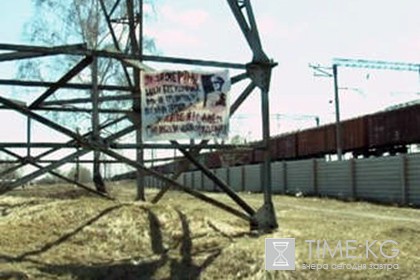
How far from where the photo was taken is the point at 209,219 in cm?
1196

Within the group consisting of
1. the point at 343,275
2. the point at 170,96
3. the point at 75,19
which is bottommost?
the point at 343,275

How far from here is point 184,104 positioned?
37.3ft

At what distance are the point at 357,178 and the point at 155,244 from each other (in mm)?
20685

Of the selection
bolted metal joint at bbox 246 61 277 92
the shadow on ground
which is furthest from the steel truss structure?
the shadow on ground

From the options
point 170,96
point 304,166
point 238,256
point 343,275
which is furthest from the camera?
point 304,166

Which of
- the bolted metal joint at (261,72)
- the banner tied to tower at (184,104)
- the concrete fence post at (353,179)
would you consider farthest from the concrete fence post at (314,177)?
the banner tied to tower at (184,104)

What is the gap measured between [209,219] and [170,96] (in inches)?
91.8

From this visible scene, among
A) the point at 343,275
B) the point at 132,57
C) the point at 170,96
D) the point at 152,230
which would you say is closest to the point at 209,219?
the point at 152,230

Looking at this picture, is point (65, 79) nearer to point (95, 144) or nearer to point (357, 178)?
point (95, 144)

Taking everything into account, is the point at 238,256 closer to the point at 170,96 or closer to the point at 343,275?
the point at 343,275

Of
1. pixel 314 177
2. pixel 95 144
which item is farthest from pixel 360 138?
pixel 95 144

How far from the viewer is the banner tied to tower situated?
1129 centimetres

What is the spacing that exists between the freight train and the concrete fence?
8.07 feet

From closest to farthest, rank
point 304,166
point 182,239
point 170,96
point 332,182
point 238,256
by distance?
point 238,256 < point 182,239 < point 170,96 < point 332,182 < point 304,166
